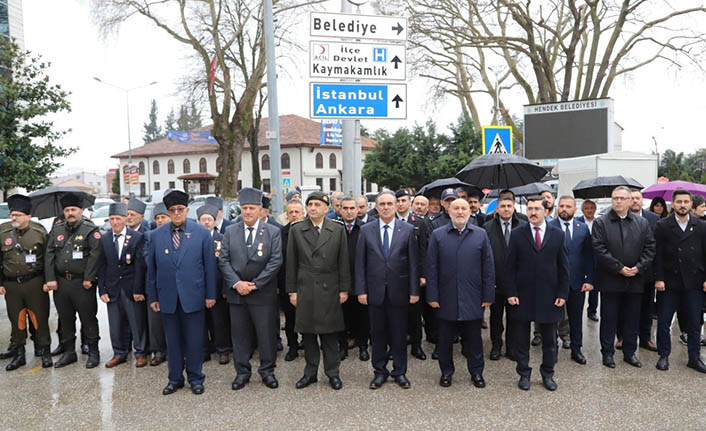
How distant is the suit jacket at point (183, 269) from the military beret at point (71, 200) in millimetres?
1550

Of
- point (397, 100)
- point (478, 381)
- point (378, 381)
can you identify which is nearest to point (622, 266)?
point (478, 381)

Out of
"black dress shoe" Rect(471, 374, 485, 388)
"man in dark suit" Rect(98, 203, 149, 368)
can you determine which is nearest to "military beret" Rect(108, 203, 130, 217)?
"man in dark suit" Rect(98, 203, 149, 368)

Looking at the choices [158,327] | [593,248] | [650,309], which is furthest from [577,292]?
[158,327]

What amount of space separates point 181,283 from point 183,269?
0.45 feet

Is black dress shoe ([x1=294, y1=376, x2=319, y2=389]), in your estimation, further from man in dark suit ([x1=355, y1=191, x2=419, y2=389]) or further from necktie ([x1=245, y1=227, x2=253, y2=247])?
necktie ([x1=245, y1=227, x2=253, y2=247])

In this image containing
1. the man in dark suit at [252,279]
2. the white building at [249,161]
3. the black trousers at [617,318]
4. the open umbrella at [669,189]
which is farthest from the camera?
the white building at [249,161]

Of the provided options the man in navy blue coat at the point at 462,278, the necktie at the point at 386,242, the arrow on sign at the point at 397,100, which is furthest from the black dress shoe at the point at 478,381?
the arrow on sign at the point at 397,100

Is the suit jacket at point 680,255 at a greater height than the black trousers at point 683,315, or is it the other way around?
the suit jacket at point 680,255

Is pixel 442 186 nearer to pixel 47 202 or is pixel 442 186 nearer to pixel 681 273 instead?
pixel 681 273

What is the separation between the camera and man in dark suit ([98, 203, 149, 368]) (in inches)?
227

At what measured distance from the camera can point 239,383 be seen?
198 inches

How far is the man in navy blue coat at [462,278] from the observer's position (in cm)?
485

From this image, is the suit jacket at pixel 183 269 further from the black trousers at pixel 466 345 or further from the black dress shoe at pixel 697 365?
the black dress shoe at pixel 697 365

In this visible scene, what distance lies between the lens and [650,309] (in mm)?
6398
